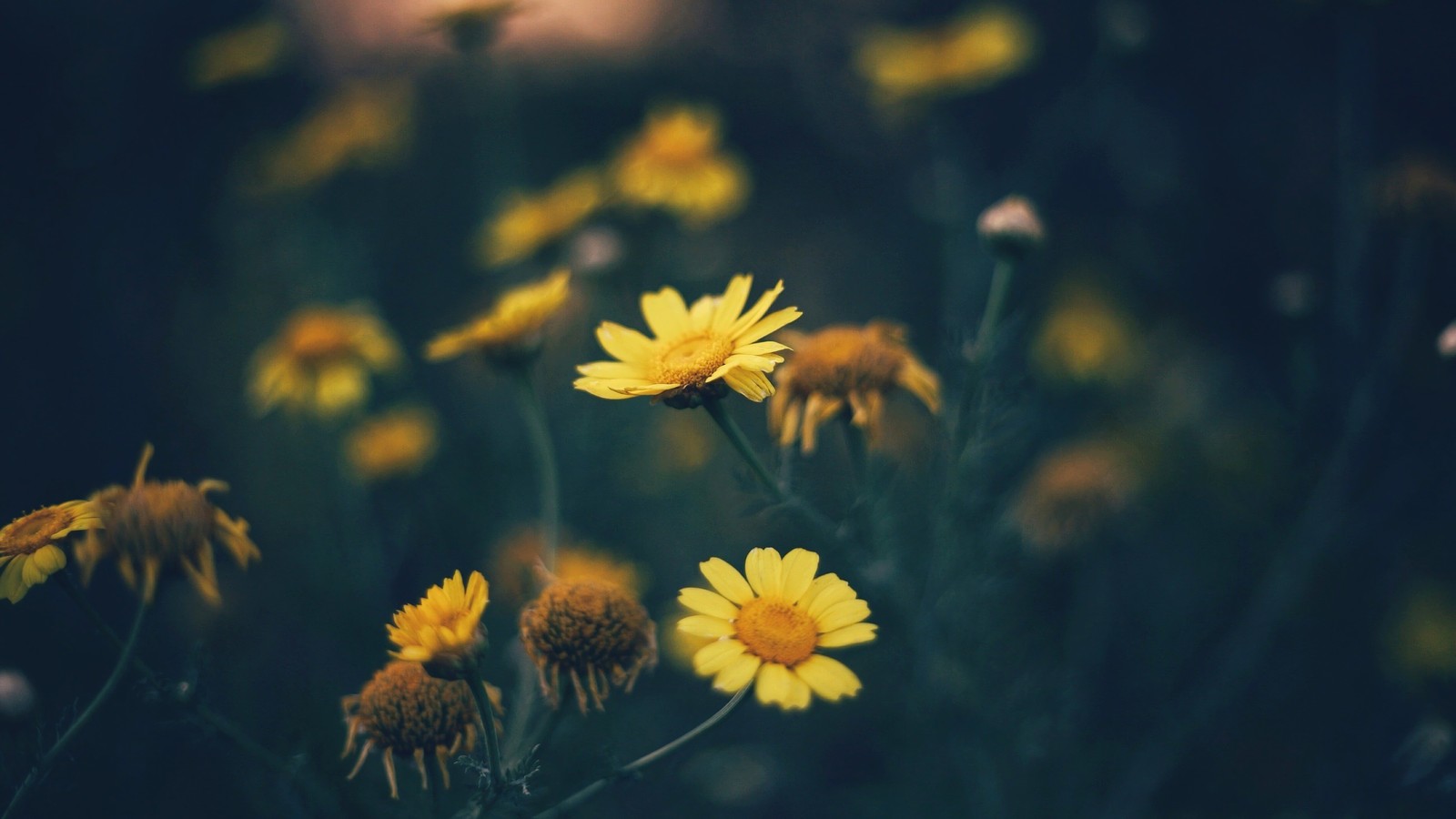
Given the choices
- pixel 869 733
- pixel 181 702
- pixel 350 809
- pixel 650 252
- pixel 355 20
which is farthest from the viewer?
pixel 355 20

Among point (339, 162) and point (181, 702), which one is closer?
point (181, 702)

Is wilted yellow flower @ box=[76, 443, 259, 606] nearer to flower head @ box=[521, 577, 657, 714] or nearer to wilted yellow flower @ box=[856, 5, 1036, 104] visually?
flower head @ box=[521, 577, 657, 714]

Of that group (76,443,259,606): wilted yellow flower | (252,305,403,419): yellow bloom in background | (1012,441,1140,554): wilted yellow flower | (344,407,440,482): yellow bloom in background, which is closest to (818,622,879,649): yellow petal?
(76,443,259,606): wilted yellow flower

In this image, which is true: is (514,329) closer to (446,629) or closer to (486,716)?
(446,629)

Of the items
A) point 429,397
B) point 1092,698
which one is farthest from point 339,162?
point 1092,698

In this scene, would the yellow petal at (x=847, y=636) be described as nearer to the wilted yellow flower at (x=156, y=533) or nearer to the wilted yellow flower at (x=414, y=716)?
the wilted yellow flower at (x=414, y=716)

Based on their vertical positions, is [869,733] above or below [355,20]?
below

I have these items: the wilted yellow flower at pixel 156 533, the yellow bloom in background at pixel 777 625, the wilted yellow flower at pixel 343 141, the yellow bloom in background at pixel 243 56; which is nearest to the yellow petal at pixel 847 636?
the yellow bloom in background at pixel 777 625

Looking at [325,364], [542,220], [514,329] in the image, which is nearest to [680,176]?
[542,220]

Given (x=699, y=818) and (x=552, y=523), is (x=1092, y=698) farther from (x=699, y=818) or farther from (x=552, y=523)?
(x=552, y=523)
